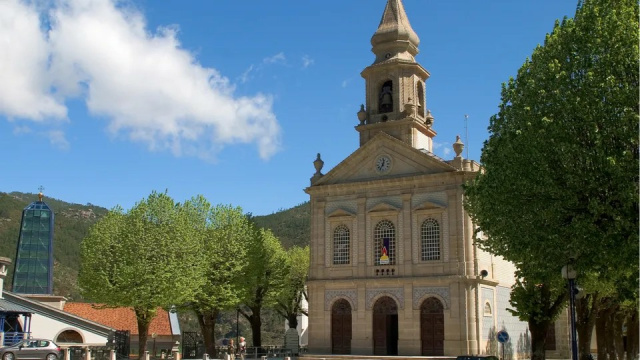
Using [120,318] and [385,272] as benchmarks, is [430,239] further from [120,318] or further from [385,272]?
[120,318]

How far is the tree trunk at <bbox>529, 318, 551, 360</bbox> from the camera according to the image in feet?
100

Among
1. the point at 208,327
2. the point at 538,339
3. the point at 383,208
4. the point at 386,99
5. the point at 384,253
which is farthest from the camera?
the point at 208,327

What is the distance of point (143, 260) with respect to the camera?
44406mm

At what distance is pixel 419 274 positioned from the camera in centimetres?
4391

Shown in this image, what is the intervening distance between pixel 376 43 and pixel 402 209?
1328 centimetres

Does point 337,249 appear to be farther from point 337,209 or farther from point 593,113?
point 593,113

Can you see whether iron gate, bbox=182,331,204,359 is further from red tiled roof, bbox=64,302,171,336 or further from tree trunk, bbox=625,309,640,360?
tree trunk, bbox=625,309,640,360

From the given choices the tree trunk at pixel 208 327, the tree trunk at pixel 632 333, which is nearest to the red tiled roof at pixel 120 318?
the tree trunk at pixel 208 327

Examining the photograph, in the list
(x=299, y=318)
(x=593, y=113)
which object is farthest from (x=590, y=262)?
(x=299, y=318)

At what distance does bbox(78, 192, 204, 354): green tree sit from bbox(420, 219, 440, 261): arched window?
14.9 m

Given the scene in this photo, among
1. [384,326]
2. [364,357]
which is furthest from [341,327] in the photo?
[364,357]

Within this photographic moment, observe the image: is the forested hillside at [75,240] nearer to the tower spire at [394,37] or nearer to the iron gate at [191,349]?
the iron gate at [191,349]

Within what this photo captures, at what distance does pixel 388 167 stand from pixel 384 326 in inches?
408

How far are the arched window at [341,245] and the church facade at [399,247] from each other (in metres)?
0.07
